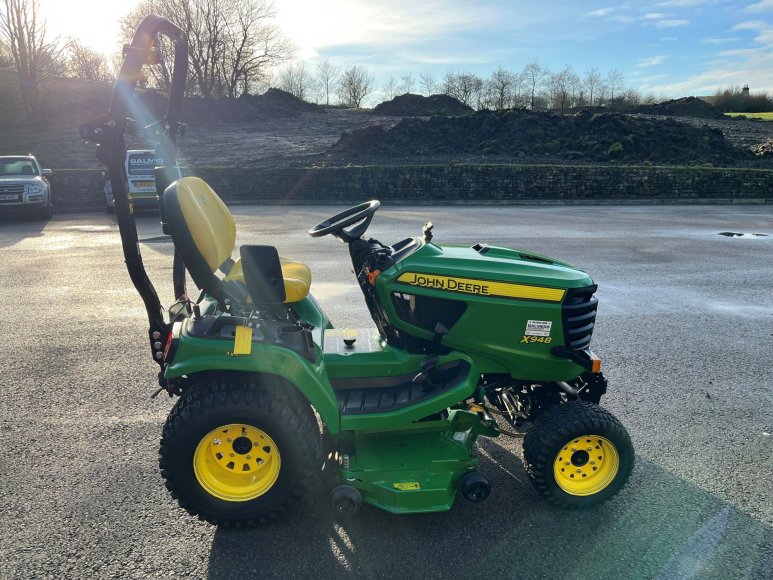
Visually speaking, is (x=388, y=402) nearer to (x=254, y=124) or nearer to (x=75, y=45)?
(x=254, y=124)

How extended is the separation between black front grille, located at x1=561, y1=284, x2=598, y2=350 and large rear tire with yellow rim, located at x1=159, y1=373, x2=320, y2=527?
135 cm

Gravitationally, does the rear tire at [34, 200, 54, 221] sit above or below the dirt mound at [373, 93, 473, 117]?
below

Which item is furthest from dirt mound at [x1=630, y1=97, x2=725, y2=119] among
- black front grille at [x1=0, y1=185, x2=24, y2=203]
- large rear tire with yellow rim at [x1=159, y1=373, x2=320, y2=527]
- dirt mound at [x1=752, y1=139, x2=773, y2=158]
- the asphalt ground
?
large rear tire with yellow rim at [x1=159, y1=373, x2=320, y2=527]

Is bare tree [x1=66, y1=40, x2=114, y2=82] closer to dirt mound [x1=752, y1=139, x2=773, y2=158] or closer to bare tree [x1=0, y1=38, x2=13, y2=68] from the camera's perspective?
bare tree [x1=0, y1=38, x2=13, y2=68]

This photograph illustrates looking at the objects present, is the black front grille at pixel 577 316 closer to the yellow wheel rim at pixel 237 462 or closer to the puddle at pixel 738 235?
the yellow wheel rim at pixel 237 462

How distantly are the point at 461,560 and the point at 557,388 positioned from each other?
1.07m

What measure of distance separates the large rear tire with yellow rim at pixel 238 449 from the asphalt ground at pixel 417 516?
0.16m

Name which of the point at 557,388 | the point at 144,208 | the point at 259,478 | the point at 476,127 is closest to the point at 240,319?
the point at 259,478

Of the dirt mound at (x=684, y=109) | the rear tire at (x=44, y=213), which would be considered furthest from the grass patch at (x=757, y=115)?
the rear tire at (x=44, y=213)

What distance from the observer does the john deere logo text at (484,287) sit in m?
2.96

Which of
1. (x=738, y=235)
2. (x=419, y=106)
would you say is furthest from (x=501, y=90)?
(x=738, y=235)

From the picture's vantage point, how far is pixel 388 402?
2.99m

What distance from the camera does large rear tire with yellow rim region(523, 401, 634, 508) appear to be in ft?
9.53

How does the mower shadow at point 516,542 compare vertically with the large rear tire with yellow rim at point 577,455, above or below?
below
